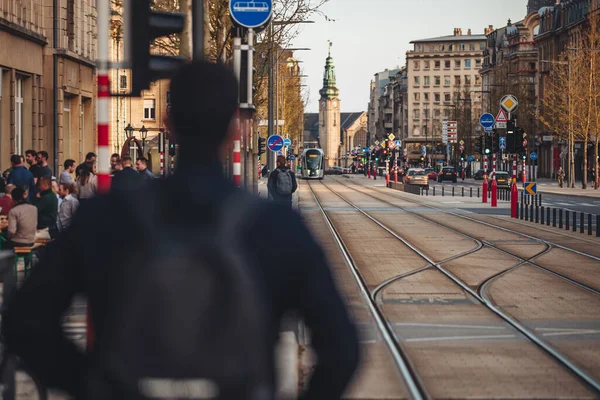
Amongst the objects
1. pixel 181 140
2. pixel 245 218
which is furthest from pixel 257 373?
pixel 181 140

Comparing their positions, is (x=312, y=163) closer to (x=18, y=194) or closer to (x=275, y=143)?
(x=275, y=143)

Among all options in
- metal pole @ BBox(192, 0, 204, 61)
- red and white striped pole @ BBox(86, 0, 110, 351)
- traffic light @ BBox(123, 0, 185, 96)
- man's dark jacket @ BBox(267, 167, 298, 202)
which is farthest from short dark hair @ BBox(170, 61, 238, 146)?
man's dark jacket @ BBox(267, 167, 298, 202)

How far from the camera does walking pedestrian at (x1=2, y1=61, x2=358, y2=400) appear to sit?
2754 mm

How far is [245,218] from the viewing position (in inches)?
112

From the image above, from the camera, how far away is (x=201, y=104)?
9.84 ft

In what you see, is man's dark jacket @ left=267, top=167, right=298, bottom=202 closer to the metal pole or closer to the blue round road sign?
the blue round road sign

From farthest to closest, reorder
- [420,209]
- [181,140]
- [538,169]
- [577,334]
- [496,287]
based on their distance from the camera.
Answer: [538,169]
[420,209]
[496,287]
[577,334]
[181,140]

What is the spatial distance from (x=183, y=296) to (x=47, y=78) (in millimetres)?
32375

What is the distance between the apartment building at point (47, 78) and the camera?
30.1 meters

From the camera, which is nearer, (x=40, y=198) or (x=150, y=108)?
(x=40, y=198)

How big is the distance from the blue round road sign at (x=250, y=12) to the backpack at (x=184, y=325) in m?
12.2

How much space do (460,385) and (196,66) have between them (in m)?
5.74

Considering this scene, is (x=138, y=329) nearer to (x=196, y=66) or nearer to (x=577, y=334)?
(x=196, y=66)

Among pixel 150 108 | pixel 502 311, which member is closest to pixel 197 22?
pixel 502 311
